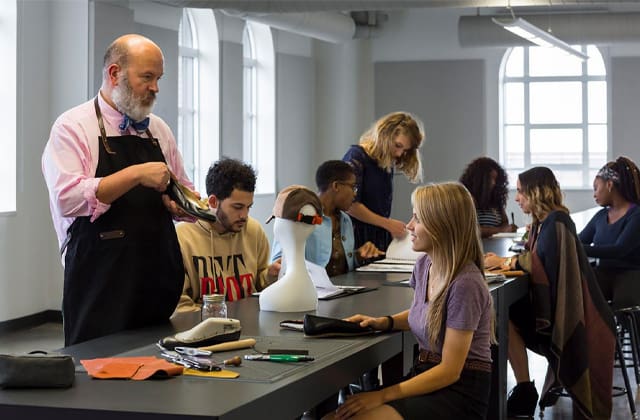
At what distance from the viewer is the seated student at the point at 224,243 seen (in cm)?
337

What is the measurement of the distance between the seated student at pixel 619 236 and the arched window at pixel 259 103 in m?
7.17

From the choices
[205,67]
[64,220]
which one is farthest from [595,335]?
[205,67]

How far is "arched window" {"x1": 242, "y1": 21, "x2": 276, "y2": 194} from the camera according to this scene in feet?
40.4

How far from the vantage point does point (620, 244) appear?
5211 millimetres

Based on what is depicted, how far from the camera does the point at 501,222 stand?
7.15 metres

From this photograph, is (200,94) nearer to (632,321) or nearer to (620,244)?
(620,244)

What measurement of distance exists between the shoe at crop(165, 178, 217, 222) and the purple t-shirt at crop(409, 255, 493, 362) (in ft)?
2.12

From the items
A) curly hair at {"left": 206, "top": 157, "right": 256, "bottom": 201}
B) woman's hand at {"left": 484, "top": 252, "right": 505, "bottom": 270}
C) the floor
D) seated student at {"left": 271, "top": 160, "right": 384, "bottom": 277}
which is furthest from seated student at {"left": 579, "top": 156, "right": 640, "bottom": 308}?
curly hair at {"left": 206, "top": 157, "right": 256, "bottom": 201}

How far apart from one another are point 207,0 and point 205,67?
9.18ft

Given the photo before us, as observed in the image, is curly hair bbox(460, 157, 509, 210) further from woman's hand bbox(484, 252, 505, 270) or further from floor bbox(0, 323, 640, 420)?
woman's hand bbox(484, 252, 505, 270)

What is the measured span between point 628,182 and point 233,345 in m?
3.49

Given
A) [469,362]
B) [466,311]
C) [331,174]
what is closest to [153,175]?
[466,311]

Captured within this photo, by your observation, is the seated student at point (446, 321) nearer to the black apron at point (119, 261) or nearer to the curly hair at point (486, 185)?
the black apron at point (119, 261)

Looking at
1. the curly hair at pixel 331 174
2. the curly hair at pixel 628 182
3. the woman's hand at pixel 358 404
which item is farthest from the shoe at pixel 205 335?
the curly hair at pixel 628 182
